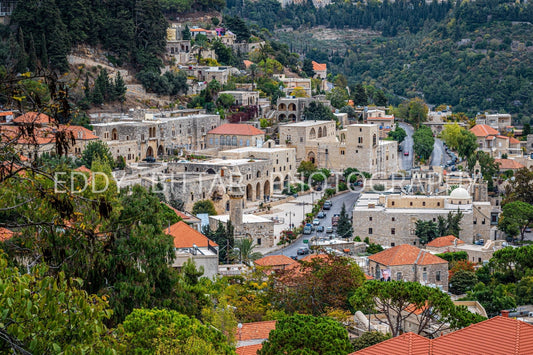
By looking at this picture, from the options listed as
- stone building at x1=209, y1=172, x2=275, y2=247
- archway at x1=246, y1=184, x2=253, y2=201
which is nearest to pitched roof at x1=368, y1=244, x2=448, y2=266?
stone building at x1=209, y1=172, x2=275, y2=247

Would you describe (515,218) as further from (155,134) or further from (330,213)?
(155,134)

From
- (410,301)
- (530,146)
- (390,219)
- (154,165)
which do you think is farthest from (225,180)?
(530,146)

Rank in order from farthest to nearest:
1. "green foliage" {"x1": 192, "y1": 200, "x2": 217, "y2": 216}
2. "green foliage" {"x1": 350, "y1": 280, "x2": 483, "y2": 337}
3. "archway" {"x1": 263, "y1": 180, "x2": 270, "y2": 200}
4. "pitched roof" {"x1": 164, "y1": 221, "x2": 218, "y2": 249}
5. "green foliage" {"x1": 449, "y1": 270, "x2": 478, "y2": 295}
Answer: "archway" {"x1": 263, "y1": 180, "x2": 270, "y2": 200} < "green foliage" {"x1": 192, "y1": 200, "x2": 217, "y2": 216} < "green foliage" {"x1": 449, "y1": 270, "x2": 478, "y2": 295} < "pitched roof" {"x1": 164, "y1": 221, "x2": 218, "y2": 249} < "green foliage" {"x1": 350, "y1": 280, "x2": 483, "y2": 337}

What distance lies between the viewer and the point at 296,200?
58.6 metres

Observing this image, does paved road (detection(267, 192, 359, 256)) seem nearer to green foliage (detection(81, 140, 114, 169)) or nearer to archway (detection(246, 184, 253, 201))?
archway (detection(246, 184, 253, 201))

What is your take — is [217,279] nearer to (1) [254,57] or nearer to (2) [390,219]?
(2) [390,219]

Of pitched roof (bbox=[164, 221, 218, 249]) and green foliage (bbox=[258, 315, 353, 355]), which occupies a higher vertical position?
green foliage (bbox=[258, 315, 353, 355])

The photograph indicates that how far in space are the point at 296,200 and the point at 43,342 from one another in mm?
48044

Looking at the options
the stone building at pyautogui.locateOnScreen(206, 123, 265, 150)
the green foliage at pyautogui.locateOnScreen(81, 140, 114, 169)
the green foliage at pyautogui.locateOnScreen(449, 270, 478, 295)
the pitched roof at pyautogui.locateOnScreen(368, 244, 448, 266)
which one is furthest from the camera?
the stone building at pyautogui.locateOnScreen(206, 123, 265, 150)

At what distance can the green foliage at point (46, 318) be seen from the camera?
1047 centimetres

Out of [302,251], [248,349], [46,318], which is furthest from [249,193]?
[46,318]

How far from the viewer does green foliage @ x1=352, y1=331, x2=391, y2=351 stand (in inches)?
950

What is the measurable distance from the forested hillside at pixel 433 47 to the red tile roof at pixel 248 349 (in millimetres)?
94275

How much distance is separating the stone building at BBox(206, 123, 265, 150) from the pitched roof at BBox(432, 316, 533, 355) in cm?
4490
